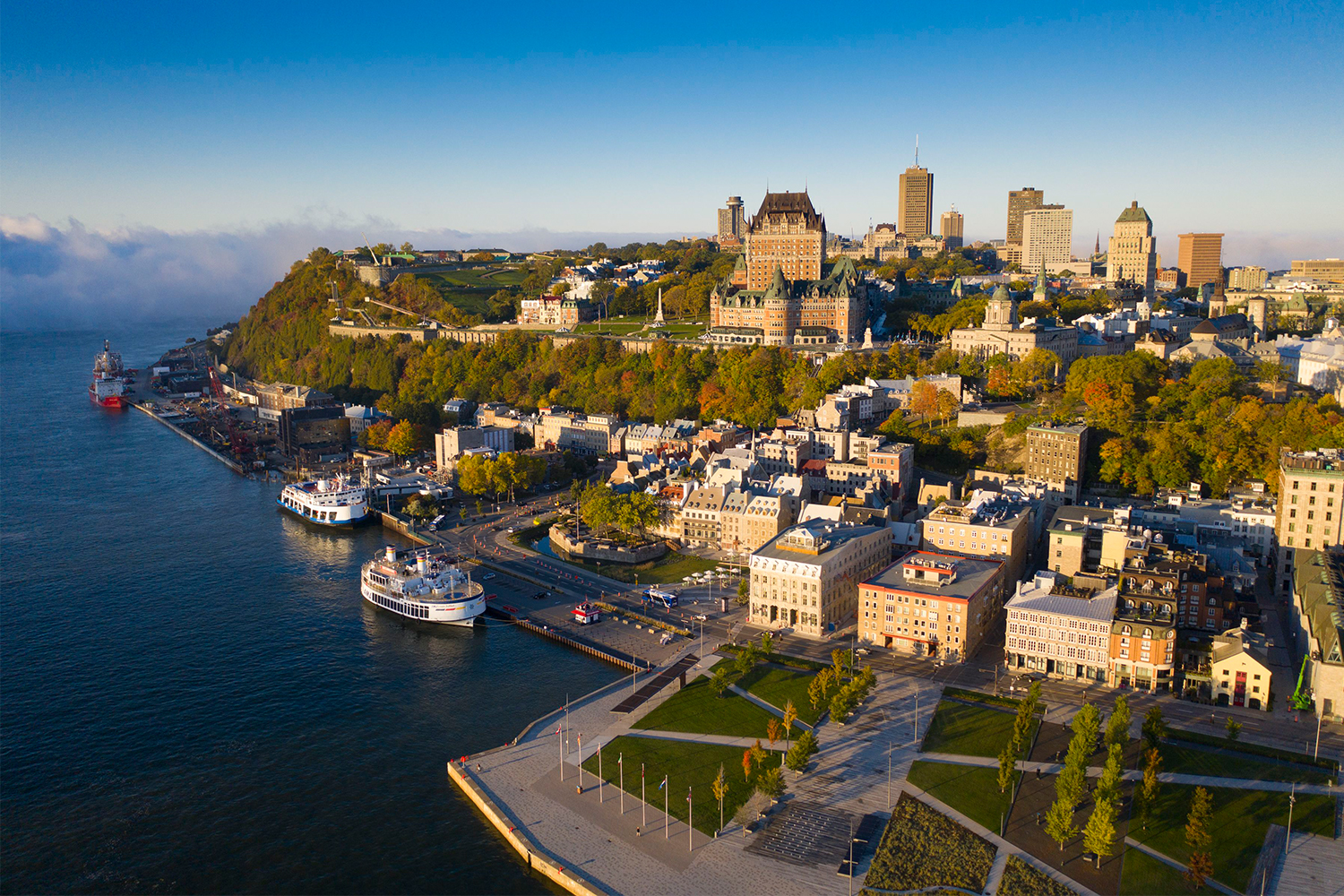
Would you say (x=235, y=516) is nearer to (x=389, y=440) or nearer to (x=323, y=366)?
(x=389, y=440)

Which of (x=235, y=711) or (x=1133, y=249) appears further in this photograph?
(x=1133, y=249)

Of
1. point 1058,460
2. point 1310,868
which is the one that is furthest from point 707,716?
point 1058,460

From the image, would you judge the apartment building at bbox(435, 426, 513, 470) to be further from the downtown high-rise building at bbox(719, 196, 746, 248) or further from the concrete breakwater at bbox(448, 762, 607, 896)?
the downtown high-rise building at bbox(719, 196, 746, 248)

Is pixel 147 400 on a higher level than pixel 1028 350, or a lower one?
lower

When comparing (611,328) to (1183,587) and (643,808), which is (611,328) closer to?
(1183,587)

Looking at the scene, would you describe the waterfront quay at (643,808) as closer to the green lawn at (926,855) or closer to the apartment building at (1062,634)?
the green lawn at (926,855)

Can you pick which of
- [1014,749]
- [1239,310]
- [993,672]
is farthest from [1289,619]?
[1239,310]

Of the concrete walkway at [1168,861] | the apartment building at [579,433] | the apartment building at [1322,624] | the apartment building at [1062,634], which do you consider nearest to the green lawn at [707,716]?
the concrete walkway at [1168,861]

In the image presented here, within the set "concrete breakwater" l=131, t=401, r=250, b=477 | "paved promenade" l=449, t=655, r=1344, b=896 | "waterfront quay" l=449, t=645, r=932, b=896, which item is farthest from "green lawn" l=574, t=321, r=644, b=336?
"waterfront quay" l=449, t=645, r=932, b=896
